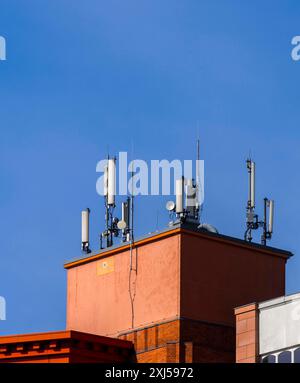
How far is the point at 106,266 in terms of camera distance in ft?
272

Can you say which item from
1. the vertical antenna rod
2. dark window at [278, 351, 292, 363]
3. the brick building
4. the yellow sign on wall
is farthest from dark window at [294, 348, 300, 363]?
the yellow sign on wall

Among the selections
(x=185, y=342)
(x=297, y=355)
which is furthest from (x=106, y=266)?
(x=297, y=355)

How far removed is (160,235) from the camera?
79.9 metres

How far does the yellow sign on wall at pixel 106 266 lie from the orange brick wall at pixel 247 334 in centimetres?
909

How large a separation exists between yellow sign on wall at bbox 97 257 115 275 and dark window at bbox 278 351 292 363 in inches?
502

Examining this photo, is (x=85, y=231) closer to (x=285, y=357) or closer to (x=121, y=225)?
(x=121, y=225)

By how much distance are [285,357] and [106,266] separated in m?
13.7

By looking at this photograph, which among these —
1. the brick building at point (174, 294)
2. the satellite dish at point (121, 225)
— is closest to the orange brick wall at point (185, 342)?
the brick building at point (174, 294)

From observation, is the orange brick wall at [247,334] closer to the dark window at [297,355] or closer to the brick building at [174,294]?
the brick building at [174,294]

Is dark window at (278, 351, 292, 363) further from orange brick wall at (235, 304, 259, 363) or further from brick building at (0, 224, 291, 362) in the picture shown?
brick building at (0, 224, 291, 362)

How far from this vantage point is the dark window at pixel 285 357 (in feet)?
235
